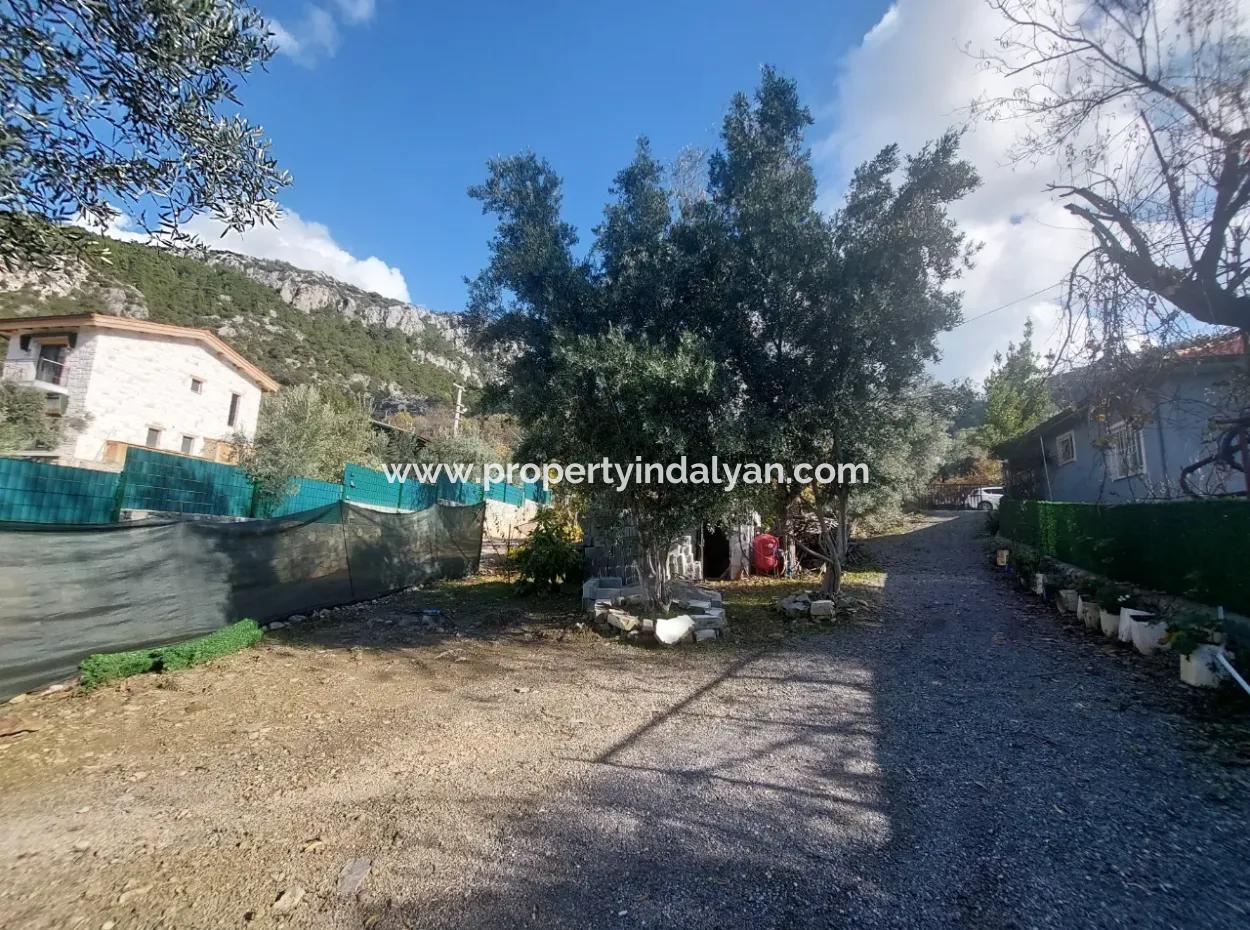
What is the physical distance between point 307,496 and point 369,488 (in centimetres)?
160

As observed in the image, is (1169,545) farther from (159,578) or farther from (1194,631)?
(159,578)

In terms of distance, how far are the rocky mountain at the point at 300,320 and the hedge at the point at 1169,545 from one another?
81.6ft

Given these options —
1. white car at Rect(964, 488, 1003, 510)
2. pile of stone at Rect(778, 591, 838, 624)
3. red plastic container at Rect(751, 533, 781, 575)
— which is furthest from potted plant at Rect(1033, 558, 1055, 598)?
white car at Rect(964, 488, 1003, 510)

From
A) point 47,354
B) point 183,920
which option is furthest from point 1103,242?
point 47,354

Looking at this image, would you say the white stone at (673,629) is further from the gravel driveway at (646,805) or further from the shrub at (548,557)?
the shrub at (548,557)

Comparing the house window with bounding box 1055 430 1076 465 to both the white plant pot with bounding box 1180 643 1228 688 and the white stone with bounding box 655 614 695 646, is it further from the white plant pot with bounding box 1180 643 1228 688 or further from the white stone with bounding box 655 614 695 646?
the white stone with bounding box 655 614 695 646

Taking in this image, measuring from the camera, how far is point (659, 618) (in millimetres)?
7324

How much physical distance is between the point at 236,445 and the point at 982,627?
20.3 m

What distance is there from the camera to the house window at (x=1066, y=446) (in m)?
15.3

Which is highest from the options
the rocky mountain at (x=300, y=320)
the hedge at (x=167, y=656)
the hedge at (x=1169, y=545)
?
the rocky mountain at (x=300, y=320)

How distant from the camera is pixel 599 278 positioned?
750 centimetres

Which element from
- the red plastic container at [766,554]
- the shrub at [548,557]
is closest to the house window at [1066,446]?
the red plastic container at [766,554]

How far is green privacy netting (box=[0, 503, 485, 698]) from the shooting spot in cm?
477

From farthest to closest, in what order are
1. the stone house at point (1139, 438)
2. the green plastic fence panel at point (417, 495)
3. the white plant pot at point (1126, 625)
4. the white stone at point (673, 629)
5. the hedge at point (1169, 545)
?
Answer: the green plastic fence panel at point (417, 495)
the white stone at point (673, 629)
the white plant pot at point (1126, 625)
the hedge at point (1169, 545)
the stone house at point (1139, 438)
